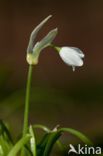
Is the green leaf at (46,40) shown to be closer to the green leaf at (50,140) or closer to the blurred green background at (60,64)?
the green leaf at (50,140)

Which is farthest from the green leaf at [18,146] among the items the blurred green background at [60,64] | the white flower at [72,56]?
the blurred green background at [60,64]

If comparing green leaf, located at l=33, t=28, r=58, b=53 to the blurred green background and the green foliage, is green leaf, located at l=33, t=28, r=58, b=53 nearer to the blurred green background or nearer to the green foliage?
the green foliage

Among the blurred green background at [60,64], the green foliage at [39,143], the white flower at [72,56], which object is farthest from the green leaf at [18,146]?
the blurred green background at [60,64]

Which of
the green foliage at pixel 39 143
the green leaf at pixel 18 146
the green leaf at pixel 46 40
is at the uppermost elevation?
the green leaf at pixel 46 40

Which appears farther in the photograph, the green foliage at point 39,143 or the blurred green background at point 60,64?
the blurred green background at point 60,64

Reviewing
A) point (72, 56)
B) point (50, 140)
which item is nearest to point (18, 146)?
point (50, 140)

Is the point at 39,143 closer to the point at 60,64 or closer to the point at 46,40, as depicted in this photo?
the point at 46,40

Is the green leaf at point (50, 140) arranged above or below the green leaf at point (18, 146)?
below

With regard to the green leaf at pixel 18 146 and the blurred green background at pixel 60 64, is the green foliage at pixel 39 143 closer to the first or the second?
the green leaf at pixel 18 146

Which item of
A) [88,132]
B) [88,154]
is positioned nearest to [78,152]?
[88,154]
